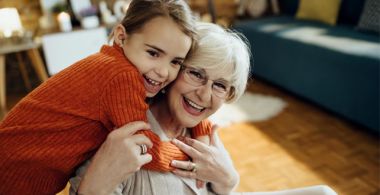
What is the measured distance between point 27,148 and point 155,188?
13.9 inches

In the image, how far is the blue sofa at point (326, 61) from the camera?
2133 millimetres

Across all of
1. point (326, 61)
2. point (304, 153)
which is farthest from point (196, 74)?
point (326, 61)

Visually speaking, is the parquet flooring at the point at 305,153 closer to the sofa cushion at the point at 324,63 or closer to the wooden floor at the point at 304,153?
the wooden floor at the point at 304,153

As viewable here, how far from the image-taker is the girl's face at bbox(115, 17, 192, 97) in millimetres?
941


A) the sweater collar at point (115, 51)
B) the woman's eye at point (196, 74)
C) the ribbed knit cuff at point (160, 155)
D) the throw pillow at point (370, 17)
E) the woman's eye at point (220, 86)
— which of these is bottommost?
the throw pillow at point (370, 17)

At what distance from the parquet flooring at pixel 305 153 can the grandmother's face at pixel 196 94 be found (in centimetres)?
93

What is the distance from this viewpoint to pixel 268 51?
10.4 ft

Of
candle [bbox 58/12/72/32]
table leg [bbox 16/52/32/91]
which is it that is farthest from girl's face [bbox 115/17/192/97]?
table leg [bbox 16/52/32/91]

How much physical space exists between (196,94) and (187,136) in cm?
16

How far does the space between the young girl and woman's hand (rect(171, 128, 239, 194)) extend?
31mm

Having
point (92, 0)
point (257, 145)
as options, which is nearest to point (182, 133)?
point (257, 145)

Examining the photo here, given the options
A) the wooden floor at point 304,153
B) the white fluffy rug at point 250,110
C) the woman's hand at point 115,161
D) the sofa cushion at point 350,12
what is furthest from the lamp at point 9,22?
the sofa cushion at point 350,12

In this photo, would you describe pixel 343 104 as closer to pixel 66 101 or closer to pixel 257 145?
pixel 257 145

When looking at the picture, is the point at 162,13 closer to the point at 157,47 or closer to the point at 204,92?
the point at 157,47
